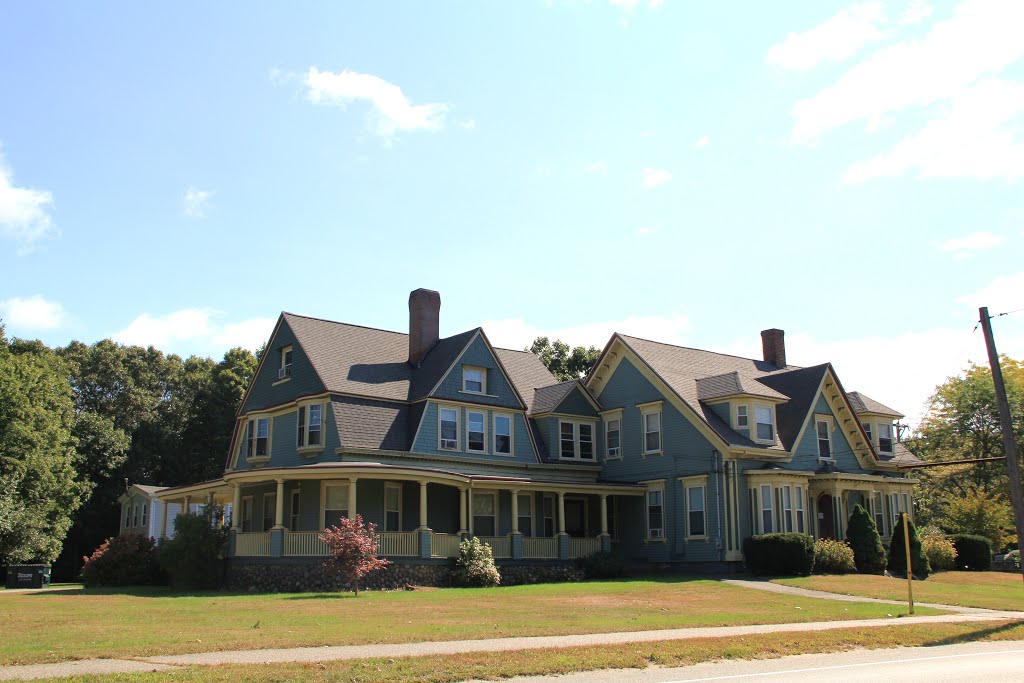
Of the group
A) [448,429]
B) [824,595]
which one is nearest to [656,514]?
[448,429]

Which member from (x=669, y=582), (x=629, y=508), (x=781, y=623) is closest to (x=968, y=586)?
(x=669, y=582)

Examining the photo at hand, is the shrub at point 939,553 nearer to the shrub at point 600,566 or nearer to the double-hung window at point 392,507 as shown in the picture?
the shrub at point 600,566

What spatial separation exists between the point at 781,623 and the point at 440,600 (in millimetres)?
8723

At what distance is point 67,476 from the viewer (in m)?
48.8

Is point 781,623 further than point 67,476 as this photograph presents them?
No

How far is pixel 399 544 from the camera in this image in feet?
97.0

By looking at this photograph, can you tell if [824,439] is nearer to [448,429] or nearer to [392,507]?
[448,429]

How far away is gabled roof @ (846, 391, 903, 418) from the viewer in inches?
1635

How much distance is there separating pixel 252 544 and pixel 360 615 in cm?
1131

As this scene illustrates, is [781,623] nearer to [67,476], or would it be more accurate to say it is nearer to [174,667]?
[174,667]

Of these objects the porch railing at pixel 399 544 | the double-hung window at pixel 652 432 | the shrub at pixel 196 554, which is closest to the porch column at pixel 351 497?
the porch railing at pixel 399 544

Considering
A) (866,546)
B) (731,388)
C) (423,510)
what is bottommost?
(866,546)

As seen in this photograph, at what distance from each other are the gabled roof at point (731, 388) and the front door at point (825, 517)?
4.61 metres

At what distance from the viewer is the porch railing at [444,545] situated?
99.6ft
